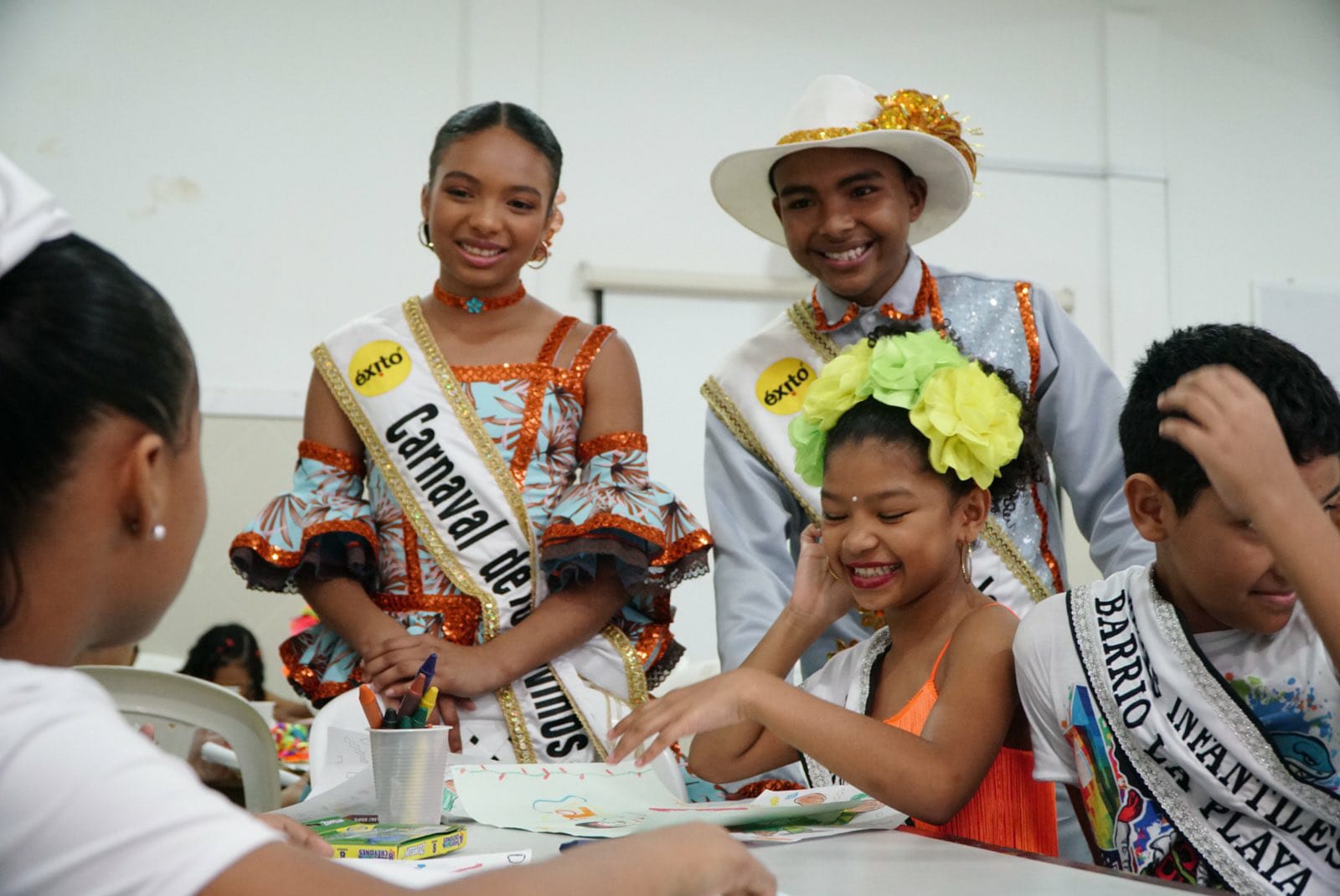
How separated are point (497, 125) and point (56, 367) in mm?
1377

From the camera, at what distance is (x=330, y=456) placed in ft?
6.60

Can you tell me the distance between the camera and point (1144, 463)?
4.60 ft

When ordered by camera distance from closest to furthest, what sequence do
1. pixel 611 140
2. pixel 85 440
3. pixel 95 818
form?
pixel 95 818 < pixel 85 440 < pixel 611 140

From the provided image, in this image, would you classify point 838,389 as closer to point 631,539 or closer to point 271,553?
point 631,539

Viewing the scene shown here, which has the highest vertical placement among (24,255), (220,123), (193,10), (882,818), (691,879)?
(193,10)

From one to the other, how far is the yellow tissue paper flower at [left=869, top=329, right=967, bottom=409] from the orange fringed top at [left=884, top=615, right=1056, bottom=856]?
0.36 m

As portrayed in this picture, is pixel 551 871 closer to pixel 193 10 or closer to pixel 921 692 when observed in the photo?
pixel 921 692

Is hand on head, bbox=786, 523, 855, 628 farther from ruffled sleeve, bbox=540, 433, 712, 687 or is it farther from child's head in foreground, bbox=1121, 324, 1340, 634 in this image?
child's head in foreground, bbox=1121, 324, 1340, 634

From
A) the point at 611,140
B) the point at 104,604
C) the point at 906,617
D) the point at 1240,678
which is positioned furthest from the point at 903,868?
the point at 611,140

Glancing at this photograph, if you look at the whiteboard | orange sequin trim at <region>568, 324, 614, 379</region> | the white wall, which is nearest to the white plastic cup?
orange sequin trim at <region>568, 324, 614, 379</region>

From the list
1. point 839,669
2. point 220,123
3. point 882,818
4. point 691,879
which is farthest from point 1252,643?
point 220,123

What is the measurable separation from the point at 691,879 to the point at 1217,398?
0.62 meters

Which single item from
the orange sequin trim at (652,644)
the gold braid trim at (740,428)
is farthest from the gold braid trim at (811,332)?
the orange sequin trim at (652,644)

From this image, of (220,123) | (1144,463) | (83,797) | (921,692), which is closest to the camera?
(83,797)
